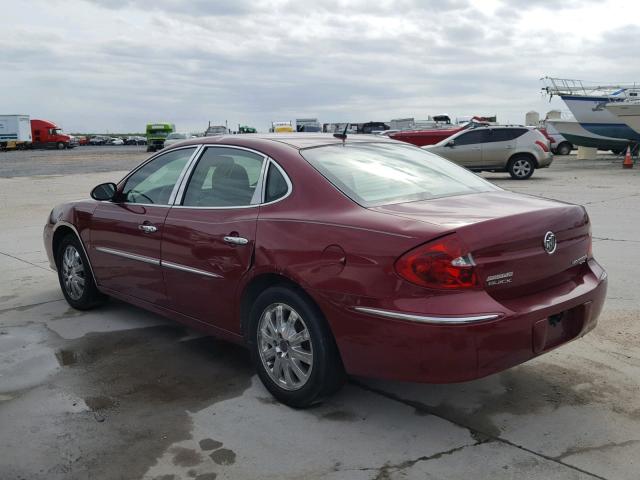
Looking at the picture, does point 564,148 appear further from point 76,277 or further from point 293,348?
point 293,348

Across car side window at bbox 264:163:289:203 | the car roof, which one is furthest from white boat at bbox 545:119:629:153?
car side window at bbox 264:163:289:203

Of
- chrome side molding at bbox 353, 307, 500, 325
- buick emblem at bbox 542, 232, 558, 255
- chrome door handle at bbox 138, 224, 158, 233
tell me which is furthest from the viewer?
chrome door handle at bbox 138, 224, 158, 233

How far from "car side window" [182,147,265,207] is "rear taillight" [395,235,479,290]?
1247 millimetres

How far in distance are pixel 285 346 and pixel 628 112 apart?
88.4ft

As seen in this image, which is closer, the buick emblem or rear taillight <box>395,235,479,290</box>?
rear taillight <box>395,235,479,290</box>

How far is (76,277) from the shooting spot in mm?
5816

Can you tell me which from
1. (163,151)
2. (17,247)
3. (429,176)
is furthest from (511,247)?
(17,247)

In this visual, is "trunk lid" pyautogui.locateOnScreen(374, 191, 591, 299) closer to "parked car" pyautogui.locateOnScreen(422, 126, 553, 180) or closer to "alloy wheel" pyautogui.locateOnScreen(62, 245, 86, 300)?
"alloy wheel" pyautogui.locateOnScreen(62, 245, 86, 300)

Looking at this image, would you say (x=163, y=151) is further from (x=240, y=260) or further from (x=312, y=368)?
(x=312, y=368)

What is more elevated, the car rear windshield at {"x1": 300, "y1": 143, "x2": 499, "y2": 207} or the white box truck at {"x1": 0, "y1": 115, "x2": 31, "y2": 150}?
the white box truck at {"x1": 0, "y1": 115, "x2": 31, "y2": 150}

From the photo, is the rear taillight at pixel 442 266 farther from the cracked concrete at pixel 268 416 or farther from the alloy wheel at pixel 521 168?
the alloy wheel at pixel 521 168

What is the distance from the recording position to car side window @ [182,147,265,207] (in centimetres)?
415

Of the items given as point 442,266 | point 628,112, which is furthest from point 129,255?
point 628,112

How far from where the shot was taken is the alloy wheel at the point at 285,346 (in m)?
3.64
